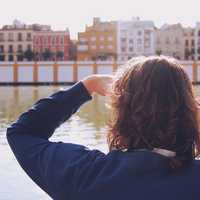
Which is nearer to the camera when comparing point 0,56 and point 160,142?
point 160,142

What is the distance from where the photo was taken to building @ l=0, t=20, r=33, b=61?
8094cm

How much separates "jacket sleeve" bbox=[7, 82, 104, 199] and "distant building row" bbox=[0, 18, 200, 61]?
77898mm

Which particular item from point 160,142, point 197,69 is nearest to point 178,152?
point 160,142

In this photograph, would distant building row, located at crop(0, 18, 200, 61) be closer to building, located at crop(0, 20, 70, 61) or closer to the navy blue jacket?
building, located at crop(0, 20, 70, 61)

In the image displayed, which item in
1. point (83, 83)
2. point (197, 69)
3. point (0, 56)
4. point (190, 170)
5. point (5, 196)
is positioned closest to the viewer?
point (190, 170)

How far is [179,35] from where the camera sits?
85375mm

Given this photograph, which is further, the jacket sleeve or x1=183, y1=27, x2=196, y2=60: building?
x1=183, y1=27, x2=196, y2=60: building

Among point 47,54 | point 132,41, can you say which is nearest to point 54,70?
point 47,54

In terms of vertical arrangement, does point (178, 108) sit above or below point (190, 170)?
above

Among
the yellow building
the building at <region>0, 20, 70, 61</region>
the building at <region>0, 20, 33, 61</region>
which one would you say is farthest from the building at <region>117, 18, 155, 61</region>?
the building at <region>0, 20, 33, 61</region>

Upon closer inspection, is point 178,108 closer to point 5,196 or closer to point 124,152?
point 124,152

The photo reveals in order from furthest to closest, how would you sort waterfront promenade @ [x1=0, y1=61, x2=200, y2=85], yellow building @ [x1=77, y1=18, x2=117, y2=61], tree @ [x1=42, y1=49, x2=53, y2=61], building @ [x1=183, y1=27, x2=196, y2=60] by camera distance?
building @ [x1=183, y1=27, x2=196, y2=60]
yellow building @ [x1=77, y1=18, x2=117, y2=61]
tree @ [x1=42, y1=49, x2=53, y2=61]
waterfront promenade @ [x1=0, y1=61, x2=200, y2=85]

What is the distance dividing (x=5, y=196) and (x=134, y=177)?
15.1ft

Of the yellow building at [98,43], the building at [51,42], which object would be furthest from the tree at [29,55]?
the yellow building at [98,43]
